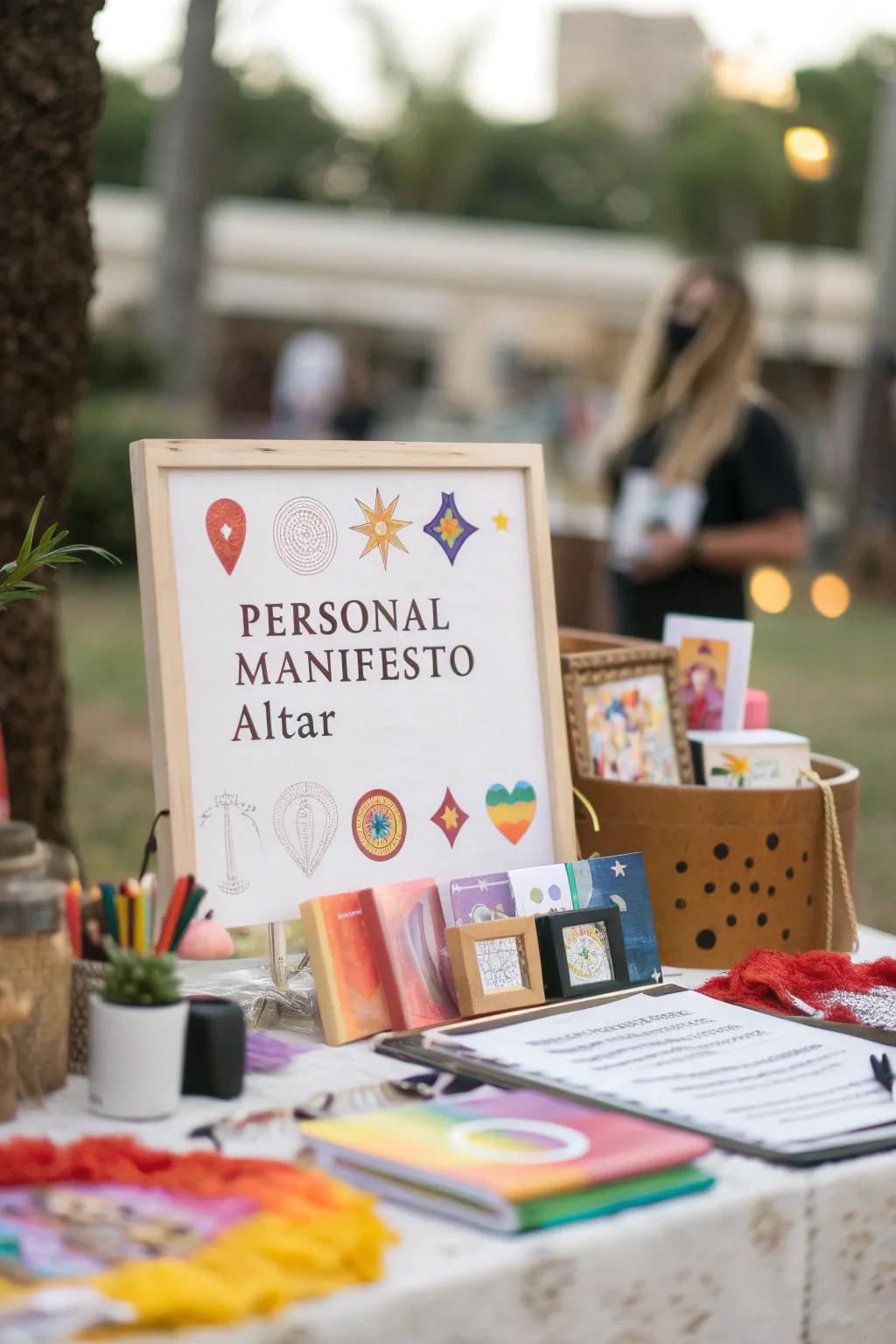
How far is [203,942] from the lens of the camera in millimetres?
1271

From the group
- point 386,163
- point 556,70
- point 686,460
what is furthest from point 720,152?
point 686,460

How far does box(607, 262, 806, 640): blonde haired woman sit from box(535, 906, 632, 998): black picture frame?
1.94 meters

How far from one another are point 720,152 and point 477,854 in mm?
31223

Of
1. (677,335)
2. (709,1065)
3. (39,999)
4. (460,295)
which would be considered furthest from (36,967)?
(460,295)

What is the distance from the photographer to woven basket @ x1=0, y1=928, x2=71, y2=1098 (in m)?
1.15

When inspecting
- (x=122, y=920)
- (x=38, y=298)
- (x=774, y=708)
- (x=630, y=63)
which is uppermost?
(x=630, y=63)

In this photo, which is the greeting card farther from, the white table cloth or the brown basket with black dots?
the white table cloth

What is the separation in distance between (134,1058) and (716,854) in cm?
70

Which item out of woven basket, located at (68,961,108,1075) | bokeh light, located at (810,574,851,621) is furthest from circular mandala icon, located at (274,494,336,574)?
bokeh light, located at (810,574,851,621)

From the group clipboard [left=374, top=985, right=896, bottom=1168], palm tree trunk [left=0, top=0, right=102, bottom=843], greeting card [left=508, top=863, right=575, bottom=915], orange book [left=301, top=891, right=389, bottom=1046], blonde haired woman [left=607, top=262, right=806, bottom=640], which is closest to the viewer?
clipboard [left=374, top=985, right=896, bottom=1168]

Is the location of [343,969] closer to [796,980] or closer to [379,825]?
[379,825]

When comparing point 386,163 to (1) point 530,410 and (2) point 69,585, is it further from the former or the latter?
(2) point 69,585

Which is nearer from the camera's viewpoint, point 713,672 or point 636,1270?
point 636,1270

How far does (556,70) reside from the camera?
3553 cm
